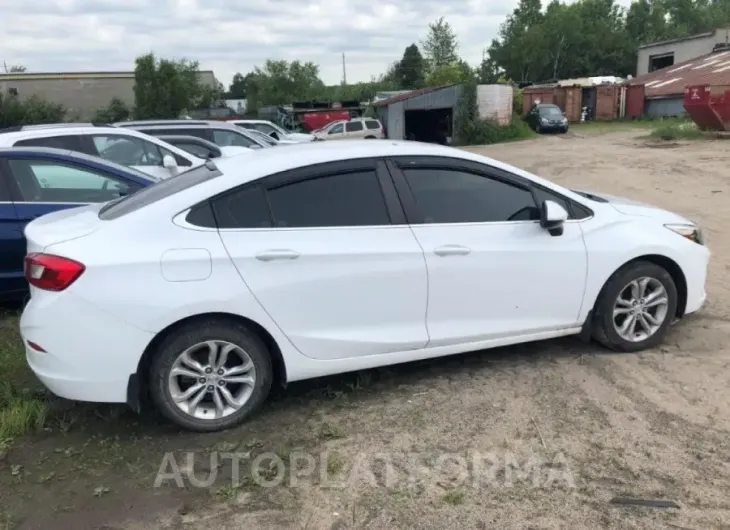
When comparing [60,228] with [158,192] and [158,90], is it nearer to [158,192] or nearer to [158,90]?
[158,192]

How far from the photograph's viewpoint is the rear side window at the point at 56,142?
7383mm

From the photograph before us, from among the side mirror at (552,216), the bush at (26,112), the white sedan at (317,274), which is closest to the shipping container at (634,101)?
the bush at (26,112)

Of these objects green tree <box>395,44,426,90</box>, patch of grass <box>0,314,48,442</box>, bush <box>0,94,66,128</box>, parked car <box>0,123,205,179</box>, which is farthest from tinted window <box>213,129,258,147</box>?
green tree <box>395,44,426,90</box>

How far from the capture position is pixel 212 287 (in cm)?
369

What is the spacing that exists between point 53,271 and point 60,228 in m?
0.45

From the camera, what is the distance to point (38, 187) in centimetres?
596

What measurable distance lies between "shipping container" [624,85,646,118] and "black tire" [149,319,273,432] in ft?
140

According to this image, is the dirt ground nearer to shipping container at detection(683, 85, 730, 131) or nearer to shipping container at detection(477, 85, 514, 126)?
shipping container at detection(683, 85, 730, 131)

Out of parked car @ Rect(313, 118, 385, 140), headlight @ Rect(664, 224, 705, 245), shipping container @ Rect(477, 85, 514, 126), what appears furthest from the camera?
shipping container @ Rect(477, 85, 514, 126)

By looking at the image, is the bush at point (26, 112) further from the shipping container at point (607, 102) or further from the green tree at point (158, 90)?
the shipping container at point (607, 102)

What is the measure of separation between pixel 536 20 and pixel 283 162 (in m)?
91.8

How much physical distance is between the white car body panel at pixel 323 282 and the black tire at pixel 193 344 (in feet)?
0.32

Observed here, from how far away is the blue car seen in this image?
18.6 feet

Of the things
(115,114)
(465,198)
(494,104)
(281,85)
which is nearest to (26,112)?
(115,114)
